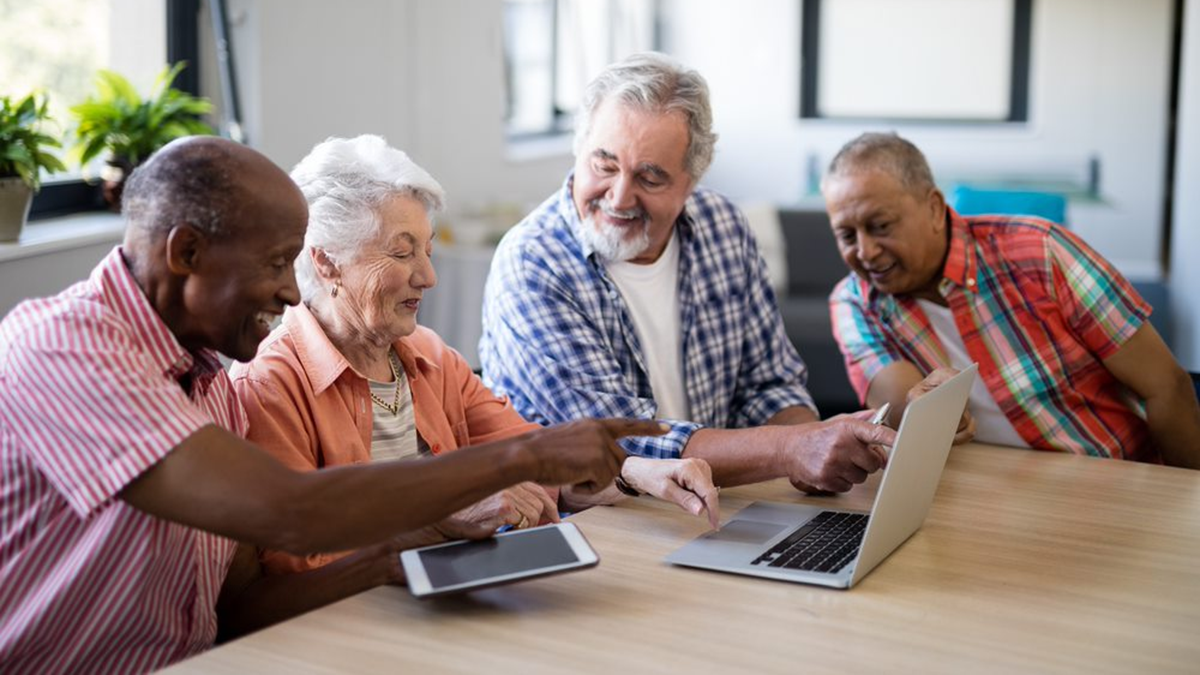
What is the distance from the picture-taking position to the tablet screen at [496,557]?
4.89 feet

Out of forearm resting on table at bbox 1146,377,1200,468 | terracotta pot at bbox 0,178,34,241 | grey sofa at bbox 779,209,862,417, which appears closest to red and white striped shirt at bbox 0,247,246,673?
terracotta pot at bbox 0,178,34,241

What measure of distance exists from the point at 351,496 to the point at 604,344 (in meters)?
0.96

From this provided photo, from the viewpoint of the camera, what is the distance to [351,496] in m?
1.34

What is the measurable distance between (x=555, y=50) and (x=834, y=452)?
517 cm

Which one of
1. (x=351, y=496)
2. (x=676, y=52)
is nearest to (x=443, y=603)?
(x=351, y=496)

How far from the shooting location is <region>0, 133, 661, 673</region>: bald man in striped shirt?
129 centimetres

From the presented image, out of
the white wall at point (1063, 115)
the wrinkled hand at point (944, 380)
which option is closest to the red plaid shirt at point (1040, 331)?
the wrinkled hand at point (944, 380)

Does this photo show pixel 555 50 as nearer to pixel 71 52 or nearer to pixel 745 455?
pixel 71 52

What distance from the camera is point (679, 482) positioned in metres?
1.88

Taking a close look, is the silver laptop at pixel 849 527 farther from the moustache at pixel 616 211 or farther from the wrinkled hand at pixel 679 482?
the moustache at pixel 616 211

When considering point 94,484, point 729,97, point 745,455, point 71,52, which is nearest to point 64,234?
point 71,52

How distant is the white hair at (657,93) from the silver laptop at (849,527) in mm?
777

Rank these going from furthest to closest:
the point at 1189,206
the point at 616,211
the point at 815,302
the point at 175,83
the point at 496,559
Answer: the point at 815,302, the point at 1189,206, the point at 175,83, the point at 616,211, the point at 496,559

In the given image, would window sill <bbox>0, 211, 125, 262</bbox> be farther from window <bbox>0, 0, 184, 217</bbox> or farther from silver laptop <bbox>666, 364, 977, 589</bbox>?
silver laptop <bbox>666, 364, 977, 589</bbox>
